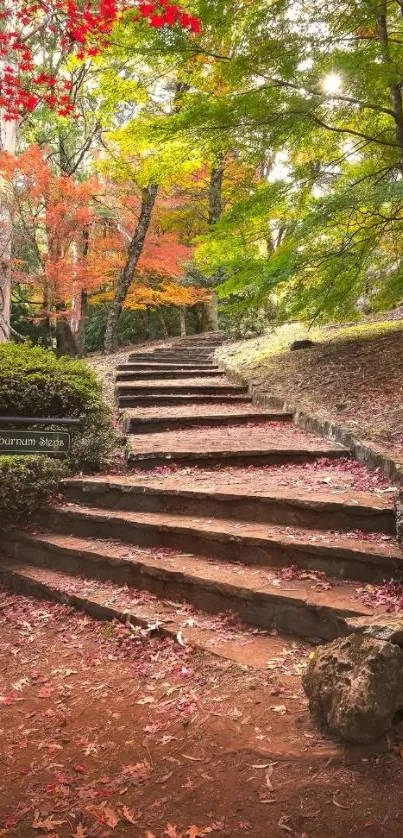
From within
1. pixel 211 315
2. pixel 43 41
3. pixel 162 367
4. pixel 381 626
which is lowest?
pixel 381 626

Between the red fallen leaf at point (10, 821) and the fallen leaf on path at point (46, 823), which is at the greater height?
the fallen leaf on path at point (46, 823)

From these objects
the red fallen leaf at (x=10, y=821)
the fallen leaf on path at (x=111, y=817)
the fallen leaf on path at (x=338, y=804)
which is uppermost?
the fallen leaf on path at (x=338, y=804)

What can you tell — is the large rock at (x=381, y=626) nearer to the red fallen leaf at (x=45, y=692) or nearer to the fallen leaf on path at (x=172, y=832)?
the fallen leaf on path at (x=172, y=832)

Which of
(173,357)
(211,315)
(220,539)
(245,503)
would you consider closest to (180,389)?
(173,357)

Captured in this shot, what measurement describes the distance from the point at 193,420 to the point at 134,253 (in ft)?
27.0

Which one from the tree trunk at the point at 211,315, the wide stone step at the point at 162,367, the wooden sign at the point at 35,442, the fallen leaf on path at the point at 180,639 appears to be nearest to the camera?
the fallen leaf on path at the point at 180,639

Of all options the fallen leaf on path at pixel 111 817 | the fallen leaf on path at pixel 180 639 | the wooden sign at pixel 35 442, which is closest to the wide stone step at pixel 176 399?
the wooden sign at pixel 35 442

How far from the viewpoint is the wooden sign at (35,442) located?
14.0ft

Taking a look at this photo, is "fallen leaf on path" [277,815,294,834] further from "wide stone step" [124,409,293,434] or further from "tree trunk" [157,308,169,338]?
"tree trunk" [157,308,169,338]

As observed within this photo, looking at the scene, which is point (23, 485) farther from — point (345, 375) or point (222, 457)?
point (345, 375)

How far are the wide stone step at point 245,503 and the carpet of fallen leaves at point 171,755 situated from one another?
3.76 feet

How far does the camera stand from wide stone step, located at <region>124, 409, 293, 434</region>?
21.4 ft

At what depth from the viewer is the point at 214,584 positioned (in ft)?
11.2

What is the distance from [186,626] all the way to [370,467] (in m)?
2.22
